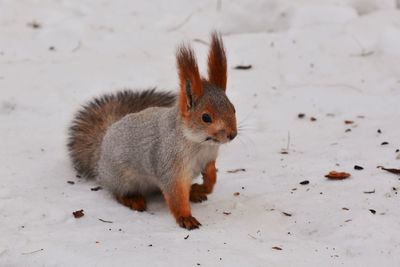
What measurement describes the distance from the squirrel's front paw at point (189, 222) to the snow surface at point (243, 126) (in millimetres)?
32

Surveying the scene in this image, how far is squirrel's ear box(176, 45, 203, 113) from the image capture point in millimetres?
2426

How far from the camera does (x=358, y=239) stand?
88.7 inches

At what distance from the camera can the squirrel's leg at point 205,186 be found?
277 centimetres

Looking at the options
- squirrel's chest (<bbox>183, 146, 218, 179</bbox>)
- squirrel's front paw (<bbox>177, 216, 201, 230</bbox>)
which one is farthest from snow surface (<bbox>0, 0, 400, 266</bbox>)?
squirrel's chest (<bbox>183, 146, 218, 179</bbox>)

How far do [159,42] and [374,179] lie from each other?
2286 millimetres

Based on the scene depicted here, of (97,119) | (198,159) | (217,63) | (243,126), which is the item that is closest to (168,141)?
(198,159)

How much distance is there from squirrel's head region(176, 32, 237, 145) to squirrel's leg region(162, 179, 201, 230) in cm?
Answer: 20

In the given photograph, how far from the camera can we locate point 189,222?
253 centimetres

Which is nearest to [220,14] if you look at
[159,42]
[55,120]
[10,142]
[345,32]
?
[159,42]

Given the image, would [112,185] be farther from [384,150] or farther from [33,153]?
[384,150]

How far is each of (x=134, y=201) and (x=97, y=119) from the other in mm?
587

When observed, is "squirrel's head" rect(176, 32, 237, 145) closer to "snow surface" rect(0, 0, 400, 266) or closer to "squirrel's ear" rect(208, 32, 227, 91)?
"squirrel's ear" rect(208, 32, 227, 91)

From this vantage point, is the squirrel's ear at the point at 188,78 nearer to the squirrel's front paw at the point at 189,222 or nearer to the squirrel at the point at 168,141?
the squirrel at the point at 168,141

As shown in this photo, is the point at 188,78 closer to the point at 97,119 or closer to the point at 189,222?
the point at 189,222
